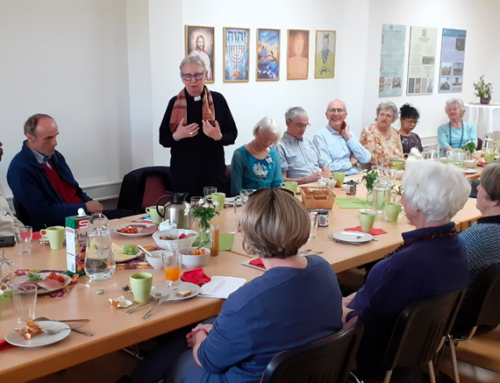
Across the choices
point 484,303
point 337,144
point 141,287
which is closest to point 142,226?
point 141,287

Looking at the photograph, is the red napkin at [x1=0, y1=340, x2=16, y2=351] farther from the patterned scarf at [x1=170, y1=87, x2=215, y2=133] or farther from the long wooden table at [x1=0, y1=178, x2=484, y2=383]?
the patterned scarf at [x1=170, y1=87, x2=215, y2=133]

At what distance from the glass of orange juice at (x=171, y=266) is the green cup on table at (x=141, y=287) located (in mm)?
153

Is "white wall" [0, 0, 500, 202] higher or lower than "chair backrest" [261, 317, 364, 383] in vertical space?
higher

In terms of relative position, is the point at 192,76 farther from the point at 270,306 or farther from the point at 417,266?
the point at 270,306

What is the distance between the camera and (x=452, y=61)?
851 centimetres

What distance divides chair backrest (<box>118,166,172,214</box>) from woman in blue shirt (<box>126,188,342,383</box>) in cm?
279

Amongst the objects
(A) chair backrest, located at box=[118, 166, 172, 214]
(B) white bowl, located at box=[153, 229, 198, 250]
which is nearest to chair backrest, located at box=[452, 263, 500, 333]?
(B) white bowl, located at box=[153, 229, 198, 250]

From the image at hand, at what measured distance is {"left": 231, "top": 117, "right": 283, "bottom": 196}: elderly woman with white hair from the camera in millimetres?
4383

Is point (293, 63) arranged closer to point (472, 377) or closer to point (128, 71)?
point (128, 71)

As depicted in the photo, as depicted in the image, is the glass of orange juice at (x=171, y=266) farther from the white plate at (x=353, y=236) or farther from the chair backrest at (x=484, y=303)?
the chair backrest at (x=484, y=303)

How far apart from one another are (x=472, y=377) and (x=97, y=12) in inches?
147

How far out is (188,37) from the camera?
205 inches

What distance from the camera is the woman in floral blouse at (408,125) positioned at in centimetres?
632

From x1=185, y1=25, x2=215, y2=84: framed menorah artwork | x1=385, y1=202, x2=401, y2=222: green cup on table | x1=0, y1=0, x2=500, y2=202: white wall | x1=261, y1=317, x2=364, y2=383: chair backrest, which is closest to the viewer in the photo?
x1=261, y1=317, x2=364, y2=383: chair backrest
